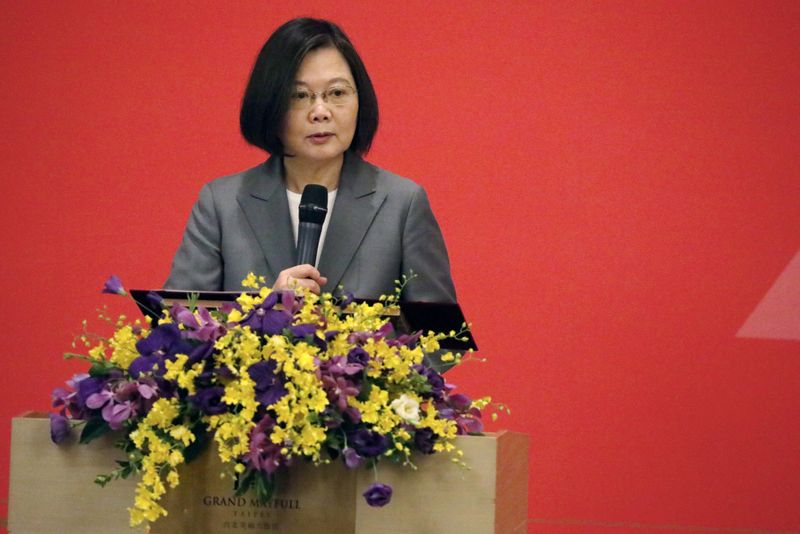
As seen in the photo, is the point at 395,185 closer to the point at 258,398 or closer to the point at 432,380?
the point at 432,380

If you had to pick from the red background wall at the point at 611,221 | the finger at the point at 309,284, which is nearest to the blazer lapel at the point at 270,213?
the finger at the point at 309,284

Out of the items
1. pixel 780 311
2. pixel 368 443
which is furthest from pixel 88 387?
pixel 780 311

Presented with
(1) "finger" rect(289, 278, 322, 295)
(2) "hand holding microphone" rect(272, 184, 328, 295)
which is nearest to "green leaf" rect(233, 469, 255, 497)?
(1) "finger" rect(289, 278, 322, 295)

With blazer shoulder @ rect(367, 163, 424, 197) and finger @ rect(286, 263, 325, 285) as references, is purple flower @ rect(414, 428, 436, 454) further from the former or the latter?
blazer shoulder @ rect(367, 163, 424, 197)

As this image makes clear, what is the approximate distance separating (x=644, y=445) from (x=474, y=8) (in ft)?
4.25

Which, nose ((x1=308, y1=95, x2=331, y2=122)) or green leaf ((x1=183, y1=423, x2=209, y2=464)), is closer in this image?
green leaf ((x1=183, y1=423, x2=209, y2=464))

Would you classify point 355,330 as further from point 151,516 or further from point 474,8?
point 474,8

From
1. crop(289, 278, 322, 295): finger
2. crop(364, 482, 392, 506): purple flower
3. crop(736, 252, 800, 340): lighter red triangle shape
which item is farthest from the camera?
crop(736, 252, 800, 340): lighter red triangle shape

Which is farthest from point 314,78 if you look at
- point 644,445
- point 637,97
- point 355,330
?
point 644,445

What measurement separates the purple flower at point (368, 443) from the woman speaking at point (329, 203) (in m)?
0.88

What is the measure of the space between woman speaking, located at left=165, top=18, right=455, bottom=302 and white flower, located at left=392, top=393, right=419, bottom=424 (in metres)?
0.84

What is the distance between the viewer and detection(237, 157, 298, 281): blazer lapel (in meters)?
2.46

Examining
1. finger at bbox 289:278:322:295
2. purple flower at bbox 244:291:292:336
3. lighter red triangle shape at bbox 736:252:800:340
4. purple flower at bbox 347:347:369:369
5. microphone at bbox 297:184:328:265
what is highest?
microphone at bbox 297:184:328:265

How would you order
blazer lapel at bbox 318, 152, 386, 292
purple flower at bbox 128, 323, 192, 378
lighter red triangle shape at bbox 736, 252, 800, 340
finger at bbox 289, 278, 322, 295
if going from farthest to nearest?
lighter red triangle shape at bbox 736, 252, 800, 340
blazer lapel at bbox 318, 152, 386, 292
finger at bbox 289, 278, 322, 295
purple flower at bbox 128, 323, 192, 378
